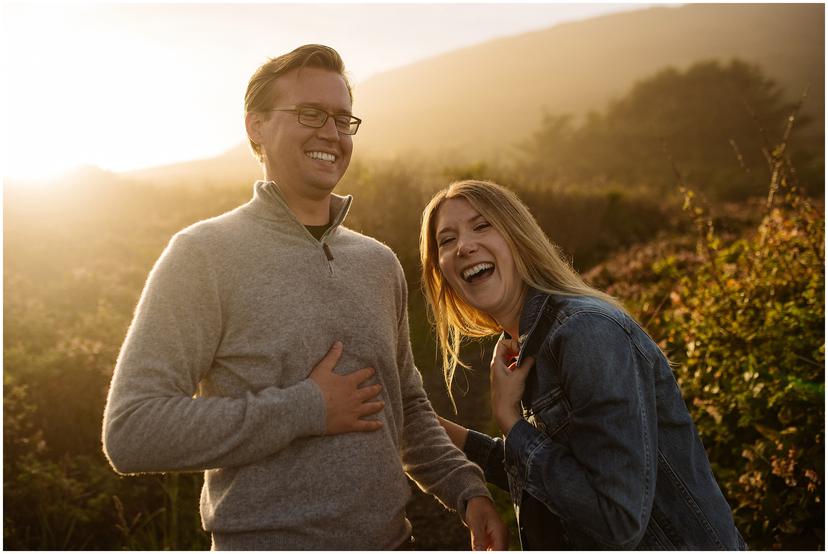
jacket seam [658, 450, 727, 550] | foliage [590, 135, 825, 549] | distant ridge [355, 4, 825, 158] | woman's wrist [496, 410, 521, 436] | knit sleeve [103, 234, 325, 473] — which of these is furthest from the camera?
distant ridge [355, 4, 825, 158]

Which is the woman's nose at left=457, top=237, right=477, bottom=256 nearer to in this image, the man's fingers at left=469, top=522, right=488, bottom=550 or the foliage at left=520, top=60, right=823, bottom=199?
the man's fingers at left=469, top=522, right=488, bottom=550

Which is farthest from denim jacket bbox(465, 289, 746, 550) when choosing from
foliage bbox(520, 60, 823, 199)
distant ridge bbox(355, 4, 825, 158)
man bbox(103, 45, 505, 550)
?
distant ridge bbox(355, 4, 825, 158)

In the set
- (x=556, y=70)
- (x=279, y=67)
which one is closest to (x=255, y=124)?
(x=279, y=67)

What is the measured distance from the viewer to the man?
6.24 feet

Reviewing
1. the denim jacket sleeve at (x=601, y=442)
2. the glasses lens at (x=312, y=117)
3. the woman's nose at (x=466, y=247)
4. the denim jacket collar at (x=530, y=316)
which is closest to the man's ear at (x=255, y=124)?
the glasses lens at (x=312, y=117)

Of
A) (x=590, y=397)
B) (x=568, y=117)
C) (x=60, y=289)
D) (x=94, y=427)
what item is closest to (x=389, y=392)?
(x=590, y=397)

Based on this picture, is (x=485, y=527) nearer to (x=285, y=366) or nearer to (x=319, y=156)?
(x=285, y=366)

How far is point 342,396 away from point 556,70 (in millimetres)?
79044

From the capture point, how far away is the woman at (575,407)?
1869mm

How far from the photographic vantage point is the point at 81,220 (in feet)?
37.1

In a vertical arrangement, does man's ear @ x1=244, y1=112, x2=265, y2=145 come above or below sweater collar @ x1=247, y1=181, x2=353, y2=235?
above

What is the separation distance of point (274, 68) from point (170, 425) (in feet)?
4.65

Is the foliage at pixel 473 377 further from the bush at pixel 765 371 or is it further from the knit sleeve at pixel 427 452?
the knit sleeve at pixel 427 452

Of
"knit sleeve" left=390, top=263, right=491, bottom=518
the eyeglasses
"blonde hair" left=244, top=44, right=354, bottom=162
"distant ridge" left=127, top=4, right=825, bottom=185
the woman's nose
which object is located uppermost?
"distant ridge" left=127, top=4, right=825, bottom=185
